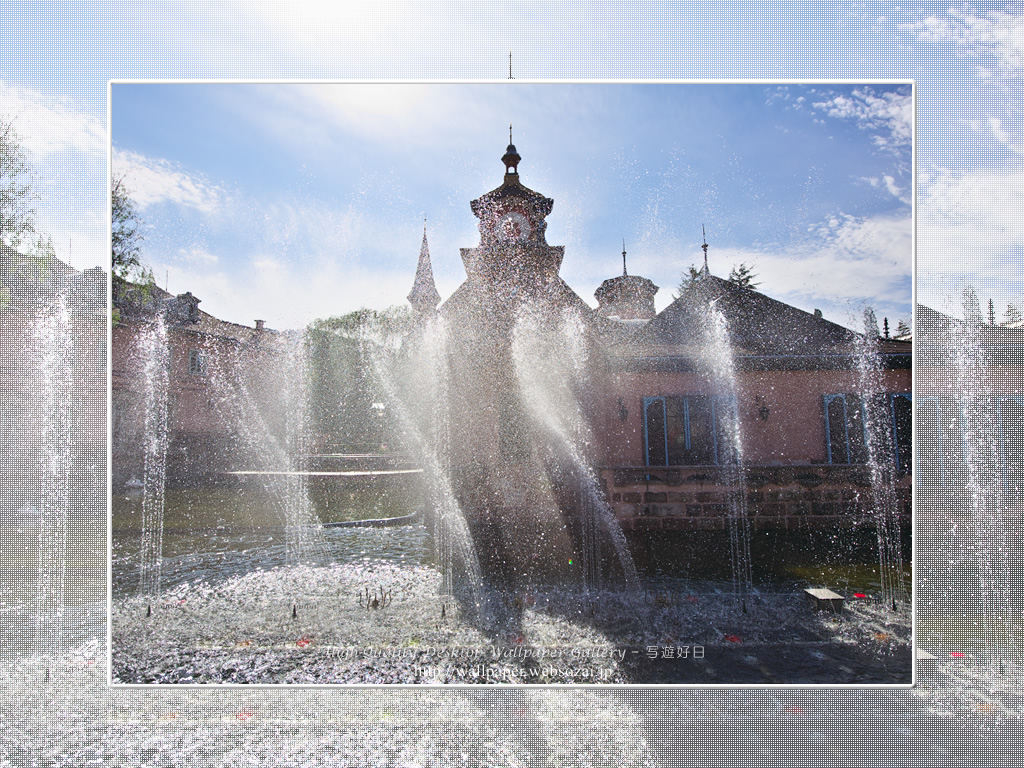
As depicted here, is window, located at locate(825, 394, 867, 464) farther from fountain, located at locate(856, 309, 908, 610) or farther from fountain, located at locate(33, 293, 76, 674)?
fountain, located at locate(33, 293, 76, 674)

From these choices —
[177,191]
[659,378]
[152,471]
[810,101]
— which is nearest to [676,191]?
[810,101]

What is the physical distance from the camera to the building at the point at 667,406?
4.10 meters

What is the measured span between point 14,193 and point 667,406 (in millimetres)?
4630

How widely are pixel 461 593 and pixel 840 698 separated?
239cm

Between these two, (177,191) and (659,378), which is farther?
(659,378)

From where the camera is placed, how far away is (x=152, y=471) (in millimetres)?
4516

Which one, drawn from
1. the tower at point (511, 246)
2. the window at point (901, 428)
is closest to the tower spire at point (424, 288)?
the tower at point (511, 246)

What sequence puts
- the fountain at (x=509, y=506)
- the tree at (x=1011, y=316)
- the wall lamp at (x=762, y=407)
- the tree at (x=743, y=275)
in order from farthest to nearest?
the wall lamp at (x=762, y=407), the tree at (x=743, y=275), the fountain at (x=509, y=506), the tree at (x=1011, y=316)

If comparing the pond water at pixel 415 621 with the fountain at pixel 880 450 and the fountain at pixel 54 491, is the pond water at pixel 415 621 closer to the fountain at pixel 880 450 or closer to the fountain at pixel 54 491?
the fountain at pixel 880 450

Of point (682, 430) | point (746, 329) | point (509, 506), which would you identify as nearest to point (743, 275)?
point (746, 329)

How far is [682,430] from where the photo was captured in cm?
441

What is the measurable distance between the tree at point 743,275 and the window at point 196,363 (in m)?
4.00

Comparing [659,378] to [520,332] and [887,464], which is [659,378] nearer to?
[520,332]

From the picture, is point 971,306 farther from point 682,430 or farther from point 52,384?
point 52,384
